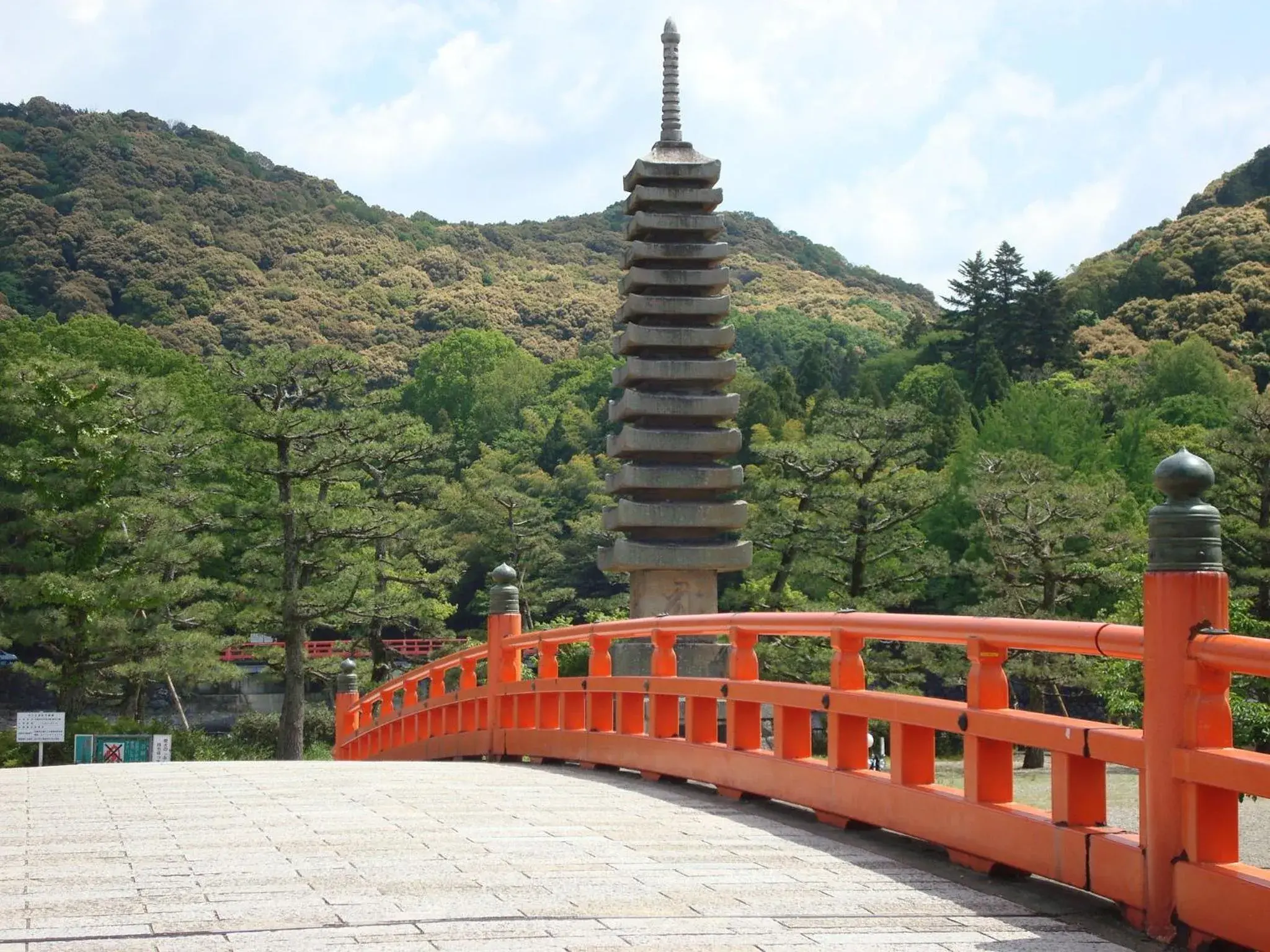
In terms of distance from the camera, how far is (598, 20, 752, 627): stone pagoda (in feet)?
93.7

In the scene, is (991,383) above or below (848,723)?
above

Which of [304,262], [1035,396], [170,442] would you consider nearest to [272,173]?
[304,262]

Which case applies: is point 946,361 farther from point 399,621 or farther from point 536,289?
point 536,289

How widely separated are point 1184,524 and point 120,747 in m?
26.5

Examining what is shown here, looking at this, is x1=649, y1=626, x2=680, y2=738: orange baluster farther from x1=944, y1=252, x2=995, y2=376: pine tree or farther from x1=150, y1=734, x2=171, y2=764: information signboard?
x1=944, y1=252, x2=995, y2=376: pine tree

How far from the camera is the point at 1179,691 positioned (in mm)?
5207

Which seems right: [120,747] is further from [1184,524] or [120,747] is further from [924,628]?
[1184,524]

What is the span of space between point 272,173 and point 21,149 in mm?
29449

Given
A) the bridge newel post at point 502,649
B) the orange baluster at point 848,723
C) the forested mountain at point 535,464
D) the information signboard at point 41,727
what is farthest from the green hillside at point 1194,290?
the orange baluster at point 848,723

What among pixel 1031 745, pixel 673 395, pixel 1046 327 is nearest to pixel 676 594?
pixel 673 395

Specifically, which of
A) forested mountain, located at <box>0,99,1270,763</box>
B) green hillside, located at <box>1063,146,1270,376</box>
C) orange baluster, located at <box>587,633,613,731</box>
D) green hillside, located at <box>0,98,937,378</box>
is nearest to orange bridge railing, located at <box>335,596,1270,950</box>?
orange baluster, located at <box>587,633,613,731</box>

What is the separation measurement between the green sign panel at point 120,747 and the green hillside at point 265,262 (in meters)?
67.3

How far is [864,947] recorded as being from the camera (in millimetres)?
4980

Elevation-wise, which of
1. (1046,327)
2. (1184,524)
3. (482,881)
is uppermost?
(1046,327)
